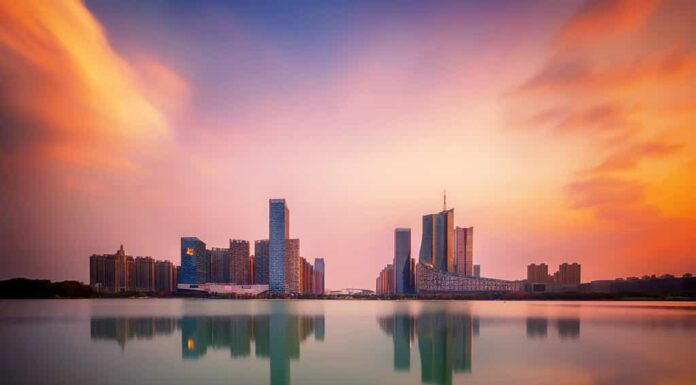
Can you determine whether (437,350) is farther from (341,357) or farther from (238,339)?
(238,339)

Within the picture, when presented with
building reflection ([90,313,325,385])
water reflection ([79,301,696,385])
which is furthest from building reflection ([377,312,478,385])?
building reflection ([90,313,325,385])

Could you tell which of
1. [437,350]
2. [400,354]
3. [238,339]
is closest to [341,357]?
[400,354]

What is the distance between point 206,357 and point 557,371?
736 inches

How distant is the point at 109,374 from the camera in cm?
1878

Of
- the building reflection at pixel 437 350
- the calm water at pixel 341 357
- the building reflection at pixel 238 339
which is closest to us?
the calm water at pixel 341 357

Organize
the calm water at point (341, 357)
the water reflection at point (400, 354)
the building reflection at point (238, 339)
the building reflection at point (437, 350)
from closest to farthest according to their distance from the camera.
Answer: the calm water at point (341, 357)
the water reflection at point (400, 354)
the building reflection at point (437, 350)
the building reflection at point (238, 339)

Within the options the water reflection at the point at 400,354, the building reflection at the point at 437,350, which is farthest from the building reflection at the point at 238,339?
the building reflection at the point at 437,350

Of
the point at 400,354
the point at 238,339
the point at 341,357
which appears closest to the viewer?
the point at 341,357

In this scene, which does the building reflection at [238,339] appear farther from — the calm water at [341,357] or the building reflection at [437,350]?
the building reflection at [437,350]

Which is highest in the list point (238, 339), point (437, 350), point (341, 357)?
point (341, 357)

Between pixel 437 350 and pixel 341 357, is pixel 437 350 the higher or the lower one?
the lower one

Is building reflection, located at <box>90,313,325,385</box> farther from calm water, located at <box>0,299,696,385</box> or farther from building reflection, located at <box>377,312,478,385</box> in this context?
building reflection, located at <box>377,312,478,385</box>

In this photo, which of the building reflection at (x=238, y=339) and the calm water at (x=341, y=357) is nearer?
the calm water at (x=341, y=357)

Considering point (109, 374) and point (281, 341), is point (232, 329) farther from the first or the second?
point (109, 374)
